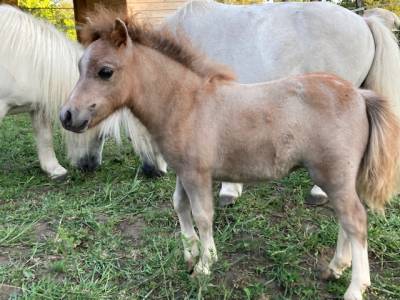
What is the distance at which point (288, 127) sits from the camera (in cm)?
201

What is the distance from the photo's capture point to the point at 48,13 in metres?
10.8

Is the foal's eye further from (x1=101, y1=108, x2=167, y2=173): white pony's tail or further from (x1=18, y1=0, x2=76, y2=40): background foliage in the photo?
(x1=18, y1=0, x2=76, y2=40): background foliage

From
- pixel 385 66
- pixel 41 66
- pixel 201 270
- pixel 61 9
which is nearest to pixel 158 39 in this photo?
pixel 201 270

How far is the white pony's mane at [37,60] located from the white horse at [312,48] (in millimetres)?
1233

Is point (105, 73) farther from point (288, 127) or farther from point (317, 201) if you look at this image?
point (317, 201)

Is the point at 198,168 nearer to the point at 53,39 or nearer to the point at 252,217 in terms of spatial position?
the point at 252,217

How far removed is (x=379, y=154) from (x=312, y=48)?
143 cm

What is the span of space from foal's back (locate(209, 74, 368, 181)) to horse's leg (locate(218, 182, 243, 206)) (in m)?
1.03

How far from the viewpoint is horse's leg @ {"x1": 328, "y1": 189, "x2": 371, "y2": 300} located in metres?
2.00

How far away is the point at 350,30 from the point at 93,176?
2.55 m

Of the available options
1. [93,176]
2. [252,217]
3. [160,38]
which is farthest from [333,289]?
[93,176]

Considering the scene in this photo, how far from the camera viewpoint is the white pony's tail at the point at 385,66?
3.16 metres

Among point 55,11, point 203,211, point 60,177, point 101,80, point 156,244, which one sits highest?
point 101,80

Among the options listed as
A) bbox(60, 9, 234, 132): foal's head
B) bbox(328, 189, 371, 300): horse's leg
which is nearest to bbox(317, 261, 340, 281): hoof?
bbox(328, 189, 371, 300): horse's leg
